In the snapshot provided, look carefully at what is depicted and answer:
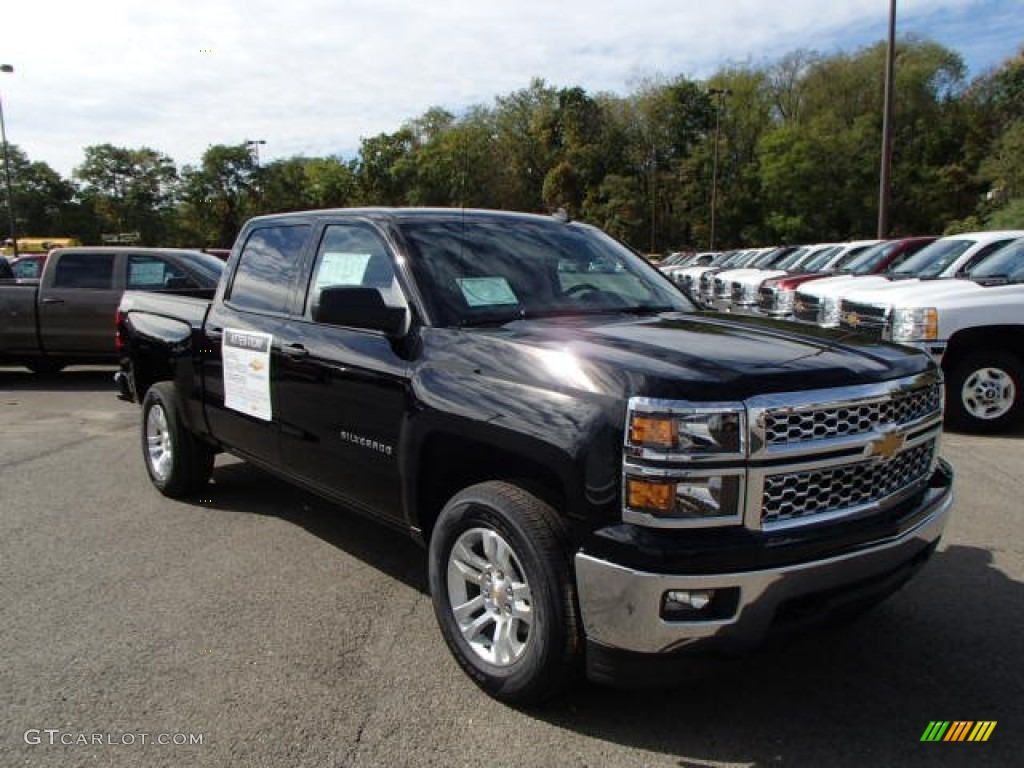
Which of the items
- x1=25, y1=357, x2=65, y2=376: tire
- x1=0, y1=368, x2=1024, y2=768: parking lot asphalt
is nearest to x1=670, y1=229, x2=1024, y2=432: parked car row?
x1=0, y1=368, x2=1024, y2=768: parking lot asphalt

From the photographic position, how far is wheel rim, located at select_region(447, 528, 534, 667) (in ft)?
9.87

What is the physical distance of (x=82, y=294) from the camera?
37.2ft

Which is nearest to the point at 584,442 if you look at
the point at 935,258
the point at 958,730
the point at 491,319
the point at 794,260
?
the point at 491,319

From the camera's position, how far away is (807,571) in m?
2.63

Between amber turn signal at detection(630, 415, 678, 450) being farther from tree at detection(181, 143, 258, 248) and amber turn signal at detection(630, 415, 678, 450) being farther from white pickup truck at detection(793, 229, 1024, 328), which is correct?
tree at detection(181, 143, 258, 248)

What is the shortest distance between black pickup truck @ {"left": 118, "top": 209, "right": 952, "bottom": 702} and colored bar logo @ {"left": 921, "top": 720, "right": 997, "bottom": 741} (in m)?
0.50

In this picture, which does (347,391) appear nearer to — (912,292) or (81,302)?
(912,292)

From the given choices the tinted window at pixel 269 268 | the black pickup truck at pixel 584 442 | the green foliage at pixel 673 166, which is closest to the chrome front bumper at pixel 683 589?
the black pickup truck at pixel 584 442

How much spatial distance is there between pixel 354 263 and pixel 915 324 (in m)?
5.77

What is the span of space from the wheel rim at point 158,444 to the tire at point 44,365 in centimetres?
698

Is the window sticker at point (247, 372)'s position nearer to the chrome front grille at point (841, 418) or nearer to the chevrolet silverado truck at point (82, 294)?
the chrome front grille at point (841, 418)

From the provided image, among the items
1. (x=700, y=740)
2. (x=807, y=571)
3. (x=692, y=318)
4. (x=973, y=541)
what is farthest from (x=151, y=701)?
(x=973, y=541)

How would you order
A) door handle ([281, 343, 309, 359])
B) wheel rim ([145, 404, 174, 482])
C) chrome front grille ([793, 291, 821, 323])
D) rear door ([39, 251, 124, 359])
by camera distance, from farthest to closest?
rear door ([39, 251, 124, 359]), chrome front grille ([793, 291, 821, 323]), wheel rim ([145, 404, 174, 482]), door handle ([281, 343, 309, 359])

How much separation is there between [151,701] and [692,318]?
2752mm
